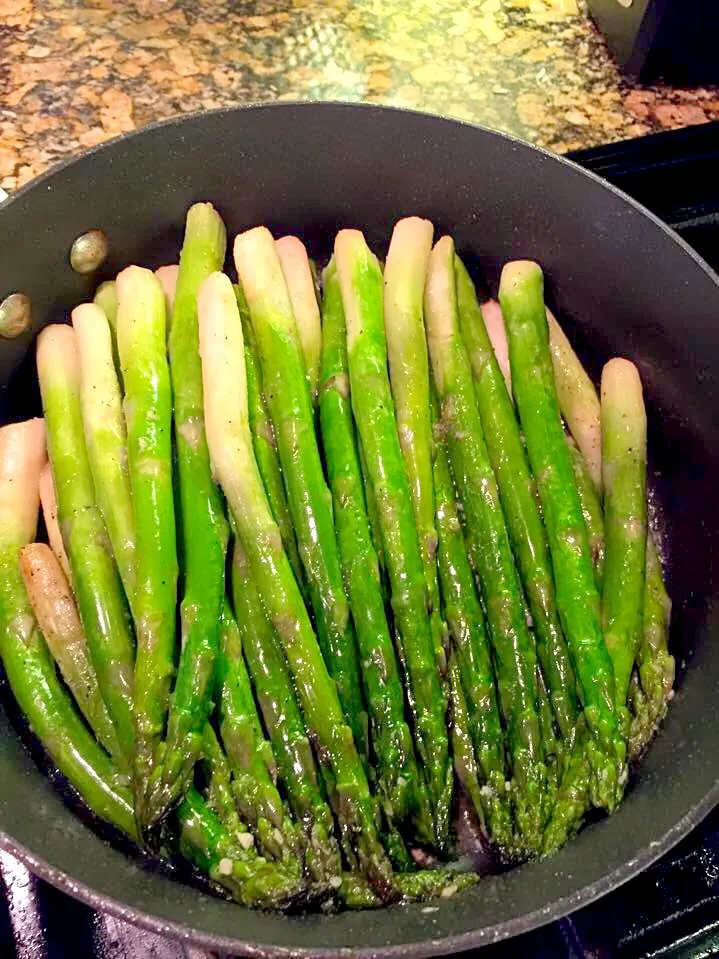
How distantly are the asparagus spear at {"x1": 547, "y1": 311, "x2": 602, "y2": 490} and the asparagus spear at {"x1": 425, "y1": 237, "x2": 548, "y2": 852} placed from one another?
25 centimetres

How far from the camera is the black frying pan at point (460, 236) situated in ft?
5.21

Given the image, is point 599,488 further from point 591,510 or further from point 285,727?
point 285,727

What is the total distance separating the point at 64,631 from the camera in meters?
1.57

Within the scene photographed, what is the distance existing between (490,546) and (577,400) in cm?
50

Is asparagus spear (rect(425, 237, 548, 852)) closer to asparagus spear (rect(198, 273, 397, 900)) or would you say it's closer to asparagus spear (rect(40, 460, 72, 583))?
asparagus spear (rect(198, 273, 397, 900))

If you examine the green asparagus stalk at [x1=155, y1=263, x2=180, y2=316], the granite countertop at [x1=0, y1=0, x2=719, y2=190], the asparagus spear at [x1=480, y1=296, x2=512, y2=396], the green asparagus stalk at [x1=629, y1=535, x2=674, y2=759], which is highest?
the granite countertop at [x1=0, y1=0, x2=719, y2=190]

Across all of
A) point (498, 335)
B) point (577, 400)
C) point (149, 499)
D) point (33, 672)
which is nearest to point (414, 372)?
point (498, 335)

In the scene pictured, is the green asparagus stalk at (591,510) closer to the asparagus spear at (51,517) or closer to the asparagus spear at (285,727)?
the asparagus spear at (285,727)

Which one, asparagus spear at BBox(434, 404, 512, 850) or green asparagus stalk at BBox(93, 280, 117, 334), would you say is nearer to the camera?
asparagus spear at BBox(434, 404, 512, 850)

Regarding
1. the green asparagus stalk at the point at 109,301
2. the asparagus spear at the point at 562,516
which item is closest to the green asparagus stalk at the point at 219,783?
the asparagus spear at the point at 562,516

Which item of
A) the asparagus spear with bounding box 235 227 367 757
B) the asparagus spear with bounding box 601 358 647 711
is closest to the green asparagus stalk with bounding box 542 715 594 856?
the asparagus spear with bounding box 601 358 647 711

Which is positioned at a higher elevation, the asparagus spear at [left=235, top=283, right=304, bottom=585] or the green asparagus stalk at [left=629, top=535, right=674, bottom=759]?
the asparagus spear at [left=235, top=283, right=304, bottom=585]

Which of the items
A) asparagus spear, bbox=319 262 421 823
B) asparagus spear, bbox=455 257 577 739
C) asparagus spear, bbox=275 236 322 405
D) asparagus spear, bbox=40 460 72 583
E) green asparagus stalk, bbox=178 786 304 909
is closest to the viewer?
green asparagus stalk, bbox=178 786 304 909

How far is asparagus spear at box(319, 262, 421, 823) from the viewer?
1.43 m
